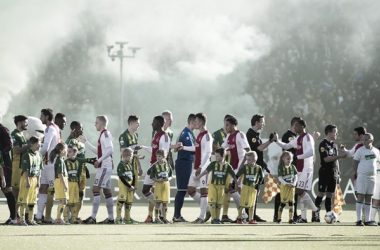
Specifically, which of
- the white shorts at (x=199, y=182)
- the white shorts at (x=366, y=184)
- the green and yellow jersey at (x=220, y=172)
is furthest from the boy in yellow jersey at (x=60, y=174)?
the white shorts at (x=366, y=184)

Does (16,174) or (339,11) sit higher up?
(339,11)

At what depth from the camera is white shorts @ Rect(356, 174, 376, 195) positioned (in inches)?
537

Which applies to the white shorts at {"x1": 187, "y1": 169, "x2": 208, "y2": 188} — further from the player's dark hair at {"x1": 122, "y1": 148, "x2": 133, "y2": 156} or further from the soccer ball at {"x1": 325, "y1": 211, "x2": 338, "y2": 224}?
the soccer ball at {"x1": 325, "y1": 211, "x2": 338, "y2": 224}

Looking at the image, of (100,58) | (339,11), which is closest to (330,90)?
(339,11)

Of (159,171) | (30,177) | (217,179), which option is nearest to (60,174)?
(30,177)

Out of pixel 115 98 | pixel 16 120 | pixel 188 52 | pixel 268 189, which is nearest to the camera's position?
pixel 16 120

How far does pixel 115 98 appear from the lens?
3788 centimetres

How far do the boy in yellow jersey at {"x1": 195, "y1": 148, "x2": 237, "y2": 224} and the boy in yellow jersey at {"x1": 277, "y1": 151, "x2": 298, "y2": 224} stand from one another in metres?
0.97

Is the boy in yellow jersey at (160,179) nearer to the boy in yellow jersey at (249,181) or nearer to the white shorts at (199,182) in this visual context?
the white shorts at (199,182)

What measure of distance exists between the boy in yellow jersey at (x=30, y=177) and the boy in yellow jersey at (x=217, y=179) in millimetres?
2645

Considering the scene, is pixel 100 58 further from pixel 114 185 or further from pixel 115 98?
pixel 114 185

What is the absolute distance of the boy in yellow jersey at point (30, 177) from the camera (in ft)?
40.9

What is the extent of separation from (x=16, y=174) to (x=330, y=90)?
79.1ft

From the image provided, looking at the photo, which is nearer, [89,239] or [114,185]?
[89,239]
